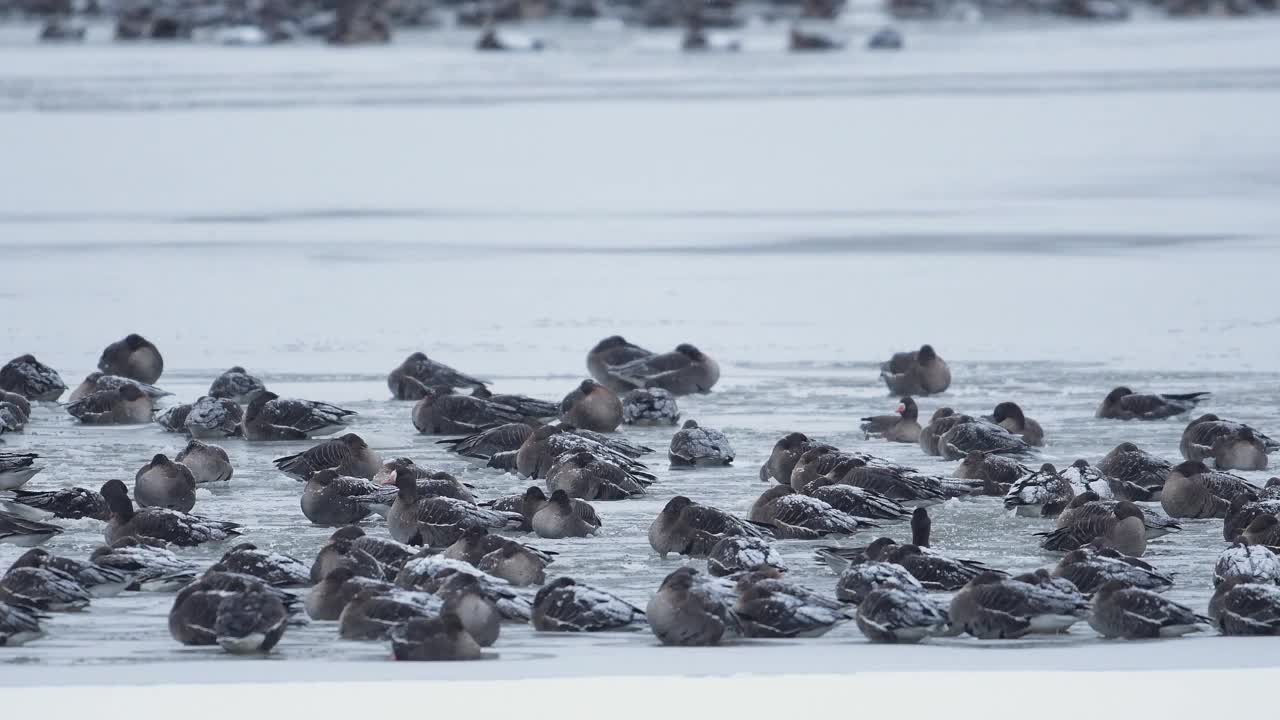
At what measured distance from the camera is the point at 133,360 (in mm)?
13047

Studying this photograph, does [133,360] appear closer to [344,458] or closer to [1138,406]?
[344,458]

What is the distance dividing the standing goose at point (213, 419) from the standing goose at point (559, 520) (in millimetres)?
3246

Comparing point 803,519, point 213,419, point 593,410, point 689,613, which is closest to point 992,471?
point 803,519

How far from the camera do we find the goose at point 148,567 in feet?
25.5

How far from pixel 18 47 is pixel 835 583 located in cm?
4542

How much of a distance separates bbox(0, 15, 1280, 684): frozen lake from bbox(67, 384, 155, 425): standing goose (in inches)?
6.7

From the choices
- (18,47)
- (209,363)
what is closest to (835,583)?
(209,363)

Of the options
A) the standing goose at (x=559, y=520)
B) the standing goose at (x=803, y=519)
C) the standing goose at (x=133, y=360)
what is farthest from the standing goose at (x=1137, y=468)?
the standing goose at (x=133, y=360)

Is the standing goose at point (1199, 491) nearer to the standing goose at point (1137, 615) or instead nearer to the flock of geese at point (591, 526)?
the flock of geese at point (591, 526)

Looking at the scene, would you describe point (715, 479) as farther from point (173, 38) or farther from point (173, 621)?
point (173, 38)

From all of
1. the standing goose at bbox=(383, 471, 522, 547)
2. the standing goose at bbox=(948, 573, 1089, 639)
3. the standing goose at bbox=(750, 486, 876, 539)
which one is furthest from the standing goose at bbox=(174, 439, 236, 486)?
the standing goose at bbox=(948, 573, 1089, 639)

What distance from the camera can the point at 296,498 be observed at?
9.81 meters

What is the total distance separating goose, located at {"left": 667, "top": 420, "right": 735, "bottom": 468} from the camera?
10.6m

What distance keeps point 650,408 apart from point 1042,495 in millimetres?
3349
